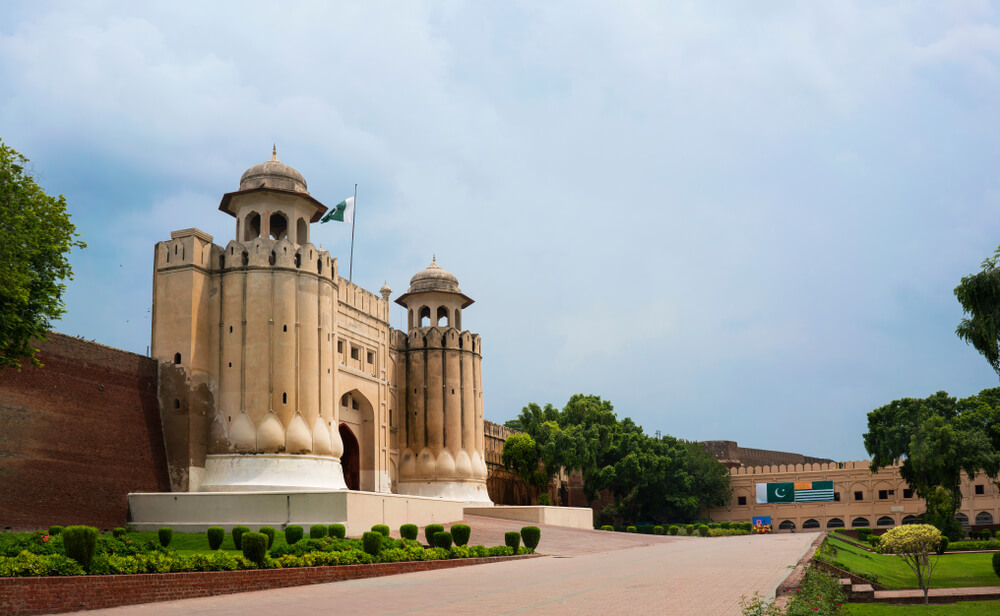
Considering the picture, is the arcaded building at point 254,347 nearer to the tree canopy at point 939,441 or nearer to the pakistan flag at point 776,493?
the tree canopy at point 939,441

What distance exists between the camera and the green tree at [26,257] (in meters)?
19.1

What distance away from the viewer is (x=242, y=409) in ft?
92.5

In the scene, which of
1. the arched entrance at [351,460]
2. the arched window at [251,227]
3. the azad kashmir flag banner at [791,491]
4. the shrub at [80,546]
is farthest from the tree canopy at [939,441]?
the shrub at [80,546]

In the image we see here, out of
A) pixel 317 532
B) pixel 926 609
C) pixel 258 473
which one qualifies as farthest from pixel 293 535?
pixel 926 609

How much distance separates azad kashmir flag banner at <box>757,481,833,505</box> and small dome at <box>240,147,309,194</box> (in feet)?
131

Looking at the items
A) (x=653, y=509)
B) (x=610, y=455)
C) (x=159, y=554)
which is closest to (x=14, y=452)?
(x=159, y=554)

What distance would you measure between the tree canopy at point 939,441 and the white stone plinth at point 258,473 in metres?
27.7

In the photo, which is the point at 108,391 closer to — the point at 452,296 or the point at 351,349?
the point at 351,349

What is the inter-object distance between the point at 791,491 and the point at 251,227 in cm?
4193

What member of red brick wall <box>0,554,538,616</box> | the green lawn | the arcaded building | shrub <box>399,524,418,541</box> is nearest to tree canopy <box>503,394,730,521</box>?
the arcaded building

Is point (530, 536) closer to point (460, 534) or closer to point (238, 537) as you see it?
point (460, 534)

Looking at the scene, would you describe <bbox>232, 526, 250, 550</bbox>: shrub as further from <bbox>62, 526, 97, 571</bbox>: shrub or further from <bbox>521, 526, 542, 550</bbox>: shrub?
<bbox>62, 526, 97, 571</bbox>: shrub

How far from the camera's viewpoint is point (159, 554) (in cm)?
1403

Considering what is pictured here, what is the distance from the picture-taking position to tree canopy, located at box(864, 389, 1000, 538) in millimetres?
42656
